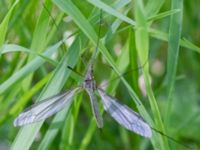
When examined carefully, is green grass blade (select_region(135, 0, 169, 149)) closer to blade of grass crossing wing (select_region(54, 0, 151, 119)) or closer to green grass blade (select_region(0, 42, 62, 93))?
blade of grass crossing wing (select_region(54, 0, 151, 119))

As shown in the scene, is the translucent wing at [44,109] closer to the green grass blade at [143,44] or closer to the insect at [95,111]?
the insect at [95,111]

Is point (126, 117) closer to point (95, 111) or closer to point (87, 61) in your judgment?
point (95, 111)

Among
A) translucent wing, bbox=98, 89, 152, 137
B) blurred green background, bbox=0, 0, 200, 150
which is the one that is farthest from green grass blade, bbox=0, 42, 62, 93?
translucent wing, bbox=98, 89, 152, 137

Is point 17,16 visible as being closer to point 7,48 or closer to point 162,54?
point 7,48

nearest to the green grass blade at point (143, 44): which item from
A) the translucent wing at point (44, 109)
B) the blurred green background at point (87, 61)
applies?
the blurred green background at point (87, 61)

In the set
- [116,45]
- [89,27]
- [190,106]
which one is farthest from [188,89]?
[89,27]

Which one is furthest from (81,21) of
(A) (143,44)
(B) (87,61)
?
(B) (87,61)
